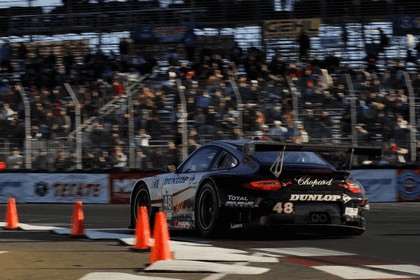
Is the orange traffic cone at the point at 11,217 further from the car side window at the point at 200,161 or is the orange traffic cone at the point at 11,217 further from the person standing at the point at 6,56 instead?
the person standing at the point at 6,56

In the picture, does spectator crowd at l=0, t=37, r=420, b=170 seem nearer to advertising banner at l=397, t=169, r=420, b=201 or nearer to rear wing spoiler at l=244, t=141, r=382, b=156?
advertising banner at l=397, t=169, r=420, b=201

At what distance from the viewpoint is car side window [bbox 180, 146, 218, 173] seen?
11.9m

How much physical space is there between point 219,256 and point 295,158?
10.4 ft

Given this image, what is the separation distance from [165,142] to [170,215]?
11.3 m

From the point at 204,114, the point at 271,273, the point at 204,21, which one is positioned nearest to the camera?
the point at 271,273

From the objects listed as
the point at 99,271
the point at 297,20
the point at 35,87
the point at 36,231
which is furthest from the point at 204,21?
the point at 99,271

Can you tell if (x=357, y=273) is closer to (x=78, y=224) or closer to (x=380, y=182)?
(x=78, y=224)

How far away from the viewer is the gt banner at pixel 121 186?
79.2 ft

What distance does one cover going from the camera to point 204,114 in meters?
23.4

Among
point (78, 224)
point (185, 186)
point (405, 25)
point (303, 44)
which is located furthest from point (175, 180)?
point (405, 25)

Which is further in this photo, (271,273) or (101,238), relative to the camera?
(101,238)

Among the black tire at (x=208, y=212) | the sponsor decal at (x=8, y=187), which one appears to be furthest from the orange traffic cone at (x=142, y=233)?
the sponsor decal at (x=8, y=187)

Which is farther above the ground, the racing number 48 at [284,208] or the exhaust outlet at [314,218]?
the racing number 48 at [284,208]

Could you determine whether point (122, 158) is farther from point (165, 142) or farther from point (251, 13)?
point (251, 13)
